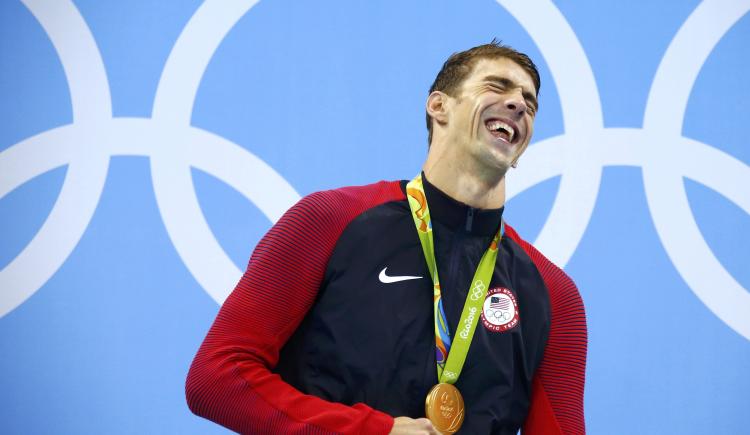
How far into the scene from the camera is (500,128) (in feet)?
6.26

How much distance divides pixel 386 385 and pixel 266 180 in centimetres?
148

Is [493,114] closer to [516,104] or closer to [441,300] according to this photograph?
[516,104]

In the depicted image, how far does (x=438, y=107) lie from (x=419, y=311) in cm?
54

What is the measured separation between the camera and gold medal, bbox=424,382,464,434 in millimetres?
1633

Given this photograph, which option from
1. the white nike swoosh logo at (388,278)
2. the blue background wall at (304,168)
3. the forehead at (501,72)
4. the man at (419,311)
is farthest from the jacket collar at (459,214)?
the blue background wall at (304,168)

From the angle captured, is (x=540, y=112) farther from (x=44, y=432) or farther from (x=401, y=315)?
(x=44, y=432)

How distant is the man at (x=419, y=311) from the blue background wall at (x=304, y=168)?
3.61 feet

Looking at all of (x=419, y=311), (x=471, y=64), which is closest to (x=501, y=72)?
(x=471, y=64)

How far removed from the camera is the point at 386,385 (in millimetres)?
1674

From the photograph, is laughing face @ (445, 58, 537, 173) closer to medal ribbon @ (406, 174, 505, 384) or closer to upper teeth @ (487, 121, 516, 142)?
upper teeth @ (487, 121, 516, 142)

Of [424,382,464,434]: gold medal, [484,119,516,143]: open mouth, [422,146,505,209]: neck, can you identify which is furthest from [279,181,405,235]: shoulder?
[424,382,464,434]: gold medal

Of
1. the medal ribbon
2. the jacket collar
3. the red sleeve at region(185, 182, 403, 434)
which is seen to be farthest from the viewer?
the jacket collar

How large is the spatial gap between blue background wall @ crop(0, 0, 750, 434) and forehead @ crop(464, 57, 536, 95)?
1.08 m

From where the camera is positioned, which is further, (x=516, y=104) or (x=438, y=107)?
(x=438, y=107)
